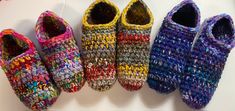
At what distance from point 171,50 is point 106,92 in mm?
243

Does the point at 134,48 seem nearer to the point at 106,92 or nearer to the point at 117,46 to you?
the point at 117,46

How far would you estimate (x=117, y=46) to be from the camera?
1021 mm

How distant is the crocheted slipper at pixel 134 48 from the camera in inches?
38.4

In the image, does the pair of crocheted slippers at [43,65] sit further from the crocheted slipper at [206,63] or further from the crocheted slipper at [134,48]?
the crocheted slipper at [206,63]

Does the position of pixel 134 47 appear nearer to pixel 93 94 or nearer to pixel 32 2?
pixel 93 94

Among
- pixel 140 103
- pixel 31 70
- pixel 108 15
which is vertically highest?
pixel 108 15

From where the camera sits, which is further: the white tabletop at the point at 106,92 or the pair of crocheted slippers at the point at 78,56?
the white tabletop at the point at 106,92

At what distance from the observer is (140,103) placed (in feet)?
3.61

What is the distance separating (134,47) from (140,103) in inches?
8.1

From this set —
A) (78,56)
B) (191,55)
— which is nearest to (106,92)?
(78,56)

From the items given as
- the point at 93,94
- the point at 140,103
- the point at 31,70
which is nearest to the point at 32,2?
the point at 31,70

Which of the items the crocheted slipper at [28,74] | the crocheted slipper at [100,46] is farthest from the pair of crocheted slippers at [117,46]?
the crocheted slipper at [28,74]

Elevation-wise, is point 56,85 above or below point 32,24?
below

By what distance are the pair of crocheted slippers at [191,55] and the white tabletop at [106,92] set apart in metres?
0.07
